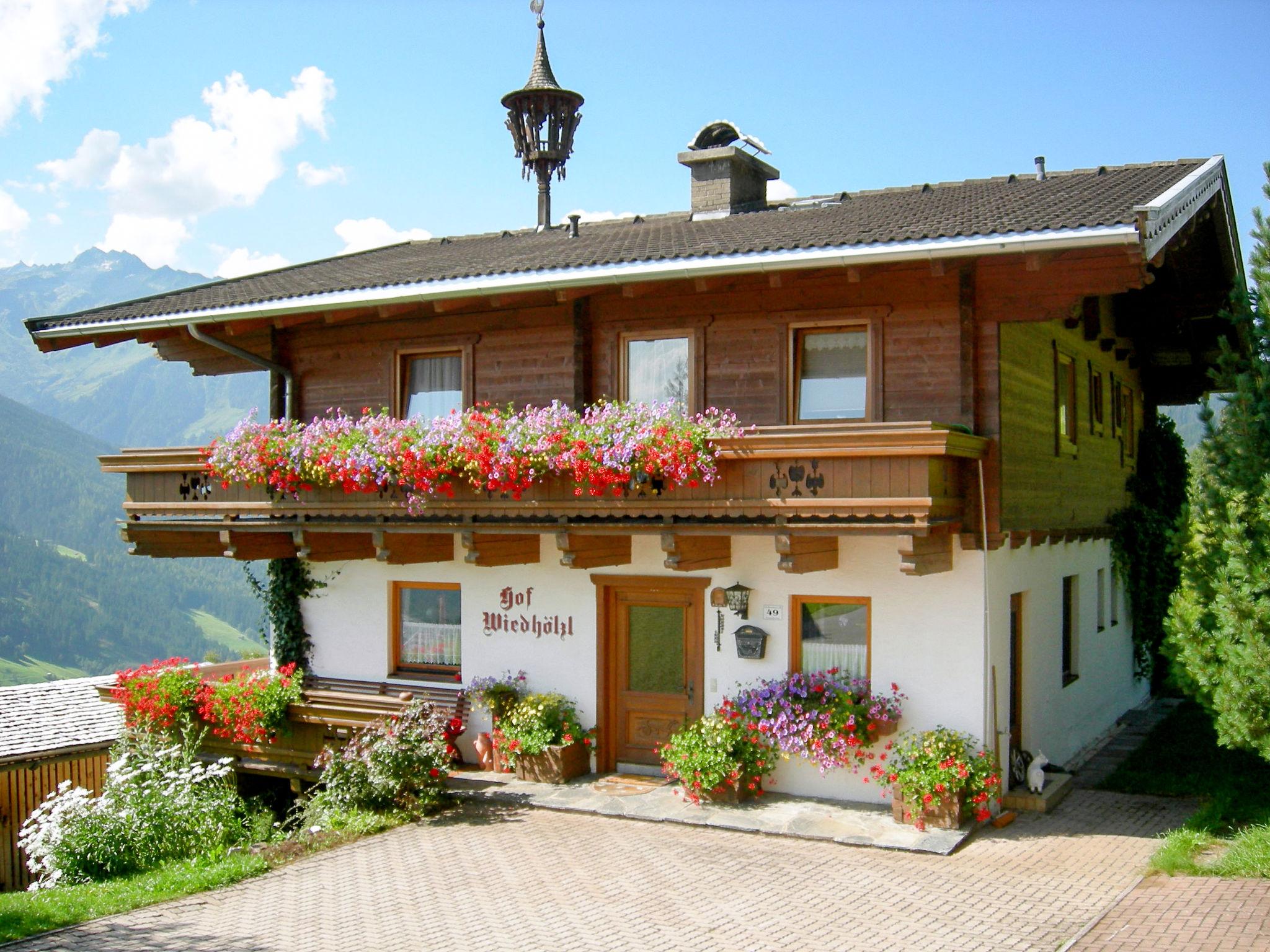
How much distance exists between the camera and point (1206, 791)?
40.2 feet

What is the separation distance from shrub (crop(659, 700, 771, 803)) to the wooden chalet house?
0.55m

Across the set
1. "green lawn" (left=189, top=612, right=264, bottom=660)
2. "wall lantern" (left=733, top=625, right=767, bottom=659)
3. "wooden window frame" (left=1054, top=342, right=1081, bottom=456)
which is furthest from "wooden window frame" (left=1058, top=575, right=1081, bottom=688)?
"green lawn" (left=189, top=612, right=264, bottom=660)

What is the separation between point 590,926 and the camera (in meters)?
8.66

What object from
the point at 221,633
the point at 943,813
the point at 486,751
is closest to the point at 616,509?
the point at 486,751

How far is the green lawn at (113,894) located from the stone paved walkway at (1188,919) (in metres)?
6.80

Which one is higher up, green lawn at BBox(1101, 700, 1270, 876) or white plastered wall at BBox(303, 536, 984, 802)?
white plastered wall at BBox(303, 536, 984, 802)

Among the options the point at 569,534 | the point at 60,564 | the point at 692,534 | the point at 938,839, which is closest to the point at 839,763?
the point at 938,839

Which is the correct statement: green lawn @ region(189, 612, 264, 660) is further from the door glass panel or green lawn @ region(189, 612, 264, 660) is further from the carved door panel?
the door glass panel

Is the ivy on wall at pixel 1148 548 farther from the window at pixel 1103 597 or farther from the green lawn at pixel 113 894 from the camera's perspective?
the green lawn at pixel 113 894

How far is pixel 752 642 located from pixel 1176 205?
581 centimetres

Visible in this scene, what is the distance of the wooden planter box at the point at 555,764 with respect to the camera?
12.9 metres

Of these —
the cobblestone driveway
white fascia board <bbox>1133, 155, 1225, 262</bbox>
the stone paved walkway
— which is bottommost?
the cobblestone driveway

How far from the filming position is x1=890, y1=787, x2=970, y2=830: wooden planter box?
10797mm

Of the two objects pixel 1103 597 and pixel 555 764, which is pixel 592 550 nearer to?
pixel 555 764
